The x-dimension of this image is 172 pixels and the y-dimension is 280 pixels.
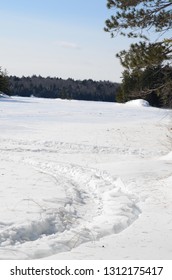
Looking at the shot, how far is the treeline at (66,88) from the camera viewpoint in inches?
4365

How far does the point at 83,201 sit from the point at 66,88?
366ft

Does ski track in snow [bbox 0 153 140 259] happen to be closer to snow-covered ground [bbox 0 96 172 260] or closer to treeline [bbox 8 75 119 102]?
snow-covered ground [bbox 0 96 172 260]

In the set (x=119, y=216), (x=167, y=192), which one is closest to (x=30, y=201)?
(x=119, y=216)

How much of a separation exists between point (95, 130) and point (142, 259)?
19938mm

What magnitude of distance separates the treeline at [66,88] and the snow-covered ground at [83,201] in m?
88.6

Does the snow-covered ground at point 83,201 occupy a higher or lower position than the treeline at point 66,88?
lower

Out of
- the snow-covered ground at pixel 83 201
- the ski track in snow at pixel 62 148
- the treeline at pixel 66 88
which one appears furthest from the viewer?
the treeline at pixel 66 88

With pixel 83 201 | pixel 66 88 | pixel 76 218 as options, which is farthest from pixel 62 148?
pixel 66 88

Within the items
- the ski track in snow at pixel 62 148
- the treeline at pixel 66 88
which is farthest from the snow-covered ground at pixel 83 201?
the treeline at pixel 66 88

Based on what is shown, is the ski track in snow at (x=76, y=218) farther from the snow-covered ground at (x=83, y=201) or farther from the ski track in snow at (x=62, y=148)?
the ski track in snow at (x=62, y=148)

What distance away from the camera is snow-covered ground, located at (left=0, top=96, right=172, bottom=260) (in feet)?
20.9

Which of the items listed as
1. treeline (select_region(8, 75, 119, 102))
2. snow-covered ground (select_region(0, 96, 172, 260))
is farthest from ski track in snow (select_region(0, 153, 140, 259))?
treeline (select_region(8, 75, 119, 102))

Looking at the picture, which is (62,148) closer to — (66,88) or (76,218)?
(76,218)

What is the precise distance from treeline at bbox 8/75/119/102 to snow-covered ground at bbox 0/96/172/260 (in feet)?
291
